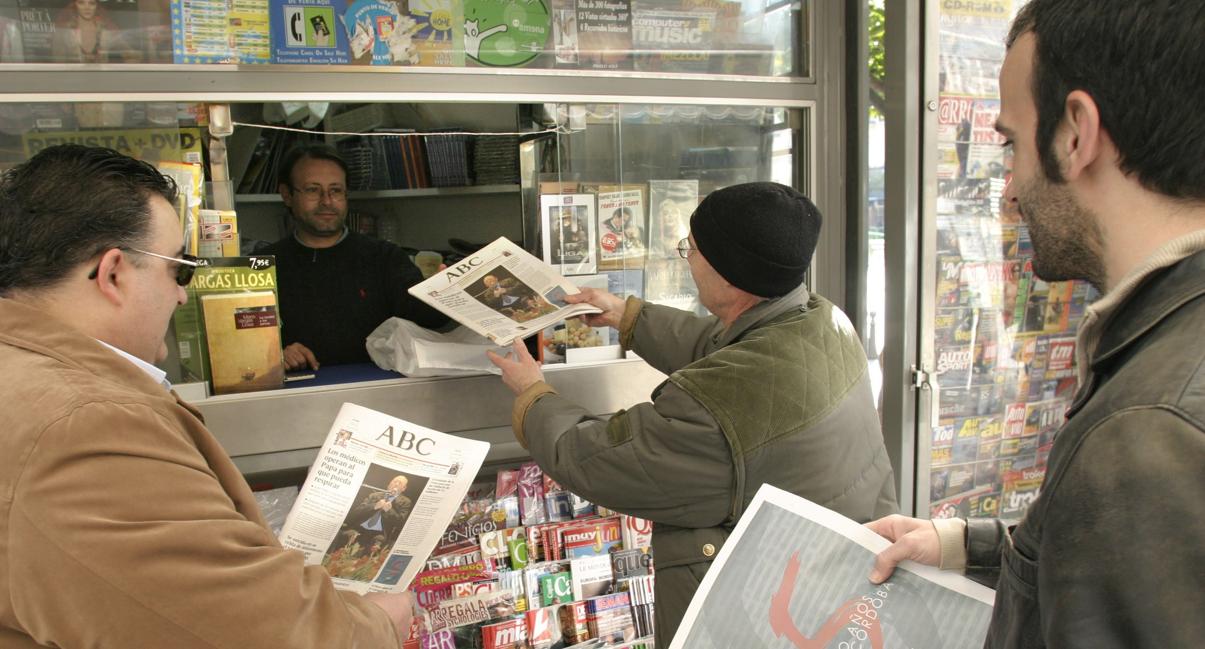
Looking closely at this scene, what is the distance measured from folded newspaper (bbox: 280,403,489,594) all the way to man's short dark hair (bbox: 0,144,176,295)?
0.52 m

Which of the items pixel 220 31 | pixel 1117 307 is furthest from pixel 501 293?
pixel 1117 307

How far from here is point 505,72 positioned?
235 centimetres

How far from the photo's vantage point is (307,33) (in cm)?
219

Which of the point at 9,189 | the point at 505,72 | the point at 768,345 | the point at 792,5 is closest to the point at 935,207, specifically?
the point at 792,5

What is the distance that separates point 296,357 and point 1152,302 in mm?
2222

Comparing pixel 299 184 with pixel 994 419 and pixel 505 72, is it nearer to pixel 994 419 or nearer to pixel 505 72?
pixel 505 72

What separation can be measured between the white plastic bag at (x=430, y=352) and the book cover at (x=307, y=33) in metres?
0.78

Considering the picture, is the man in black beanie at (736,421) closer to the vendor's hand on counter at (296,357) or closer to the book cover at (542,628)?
the book cover at (542,628)

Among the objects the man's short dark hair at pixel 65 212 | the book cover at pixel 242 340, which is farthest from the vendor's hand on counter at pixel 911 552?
the book cover at pixel 242 340

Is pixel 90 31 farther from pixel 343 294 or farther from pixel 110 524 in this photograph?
pixel 110 524

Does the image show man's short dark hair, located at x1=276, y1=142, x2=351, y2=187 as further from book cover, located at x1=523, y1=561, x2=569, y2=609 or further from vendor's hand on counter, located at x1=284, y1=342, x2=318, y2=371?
book cover, located at x1=523, y1=561, x2=569, y2=609

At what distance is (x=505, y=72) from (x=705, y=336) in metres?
0.93

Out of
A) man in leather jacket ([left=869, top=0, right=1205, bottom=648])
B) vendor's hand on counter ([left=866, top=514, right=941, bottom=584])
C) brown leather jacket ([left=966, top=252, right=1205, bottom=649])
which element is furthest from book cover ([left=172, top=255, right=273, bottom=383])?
brown leather jacket ([left=966, top=252, right=1205, bottom=649])

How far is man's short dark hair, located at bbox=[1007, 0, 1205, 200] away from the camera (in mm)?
758
